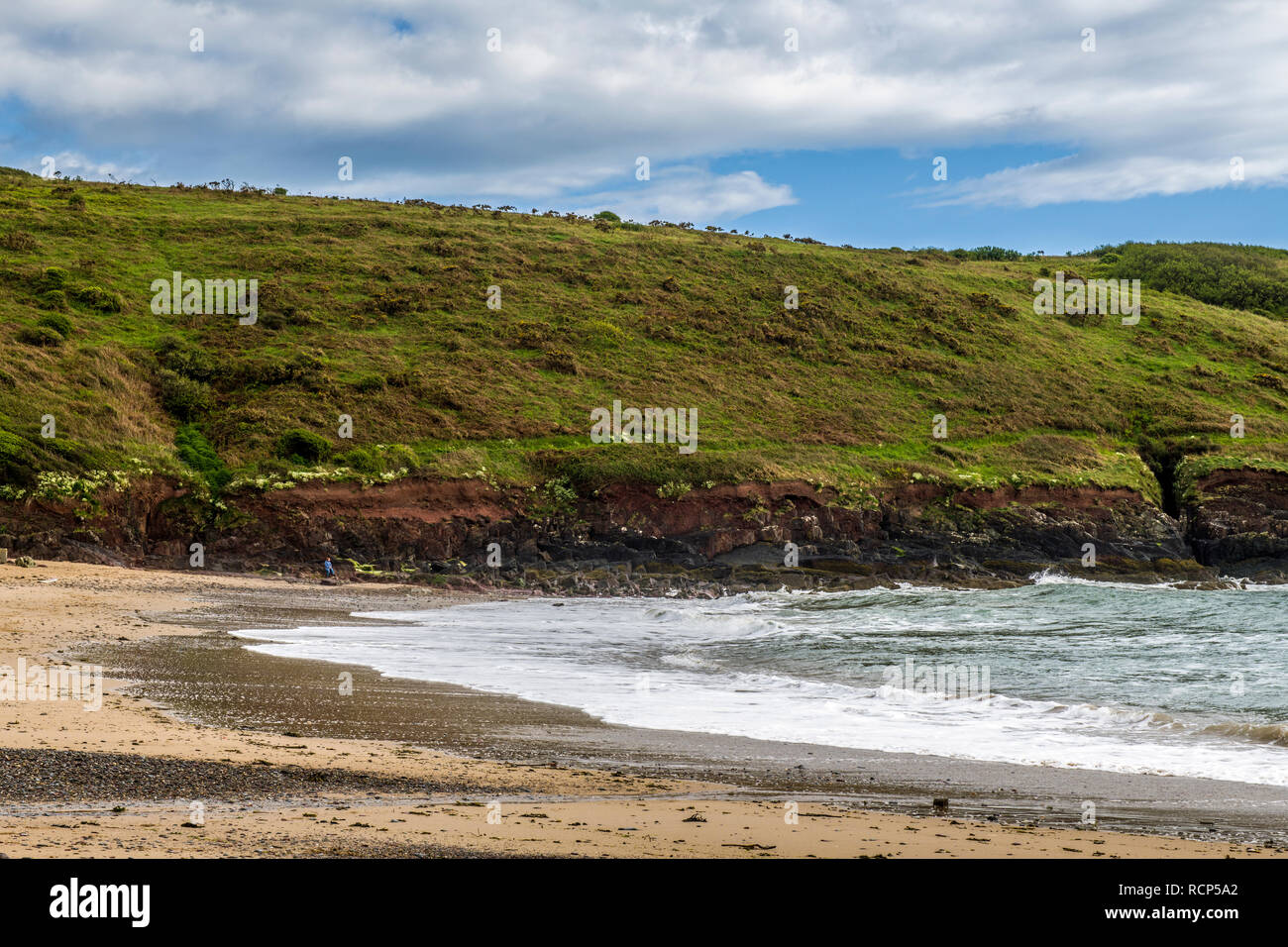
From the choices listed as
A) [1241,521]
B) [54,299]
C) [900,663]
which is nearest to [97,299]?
[54,299]

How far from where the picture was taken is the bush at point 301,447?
40156 millimetres

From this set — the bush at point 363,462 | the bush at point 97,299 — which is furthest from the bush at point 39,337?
the bush at point 363,462

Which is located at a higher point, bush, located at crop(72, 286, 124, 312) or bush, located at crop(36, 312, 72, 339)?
bush, located at crop(72, 286, 124, 312)

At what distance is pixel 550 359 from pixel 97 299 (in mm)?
23475

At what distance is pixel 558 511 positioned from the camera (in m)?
42.2

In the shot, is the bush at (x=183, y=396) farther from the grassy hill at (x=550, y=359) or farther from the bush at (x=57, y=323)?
the bush at (x=57, y=323)

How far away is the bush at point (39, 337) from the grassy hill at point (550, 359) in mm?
141

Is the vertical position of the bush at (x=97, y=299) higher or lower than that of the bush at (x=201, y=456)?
higher

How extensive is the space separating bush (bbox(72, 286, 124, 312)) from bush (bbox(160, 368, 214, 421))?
8.60 metres

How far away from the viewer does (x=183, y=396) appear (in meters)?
43.4

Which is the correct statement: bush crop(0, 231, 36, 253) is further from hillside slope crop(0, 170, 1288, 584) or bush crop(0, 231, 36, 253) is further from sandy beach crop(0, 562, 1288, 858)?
sandy beach crop(0, 562, 1288, 858)

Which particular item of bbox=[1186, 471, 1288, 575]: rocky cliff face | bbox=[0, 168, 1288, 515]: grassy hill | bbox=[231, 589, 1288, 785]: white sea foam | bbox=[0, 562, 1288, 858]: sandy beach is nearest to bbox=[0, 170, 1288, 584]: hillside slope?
bbox=[0, 168, 1288, 515]: grassy hill

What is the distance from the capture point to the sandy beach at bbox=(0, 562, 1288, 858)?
5.91m
